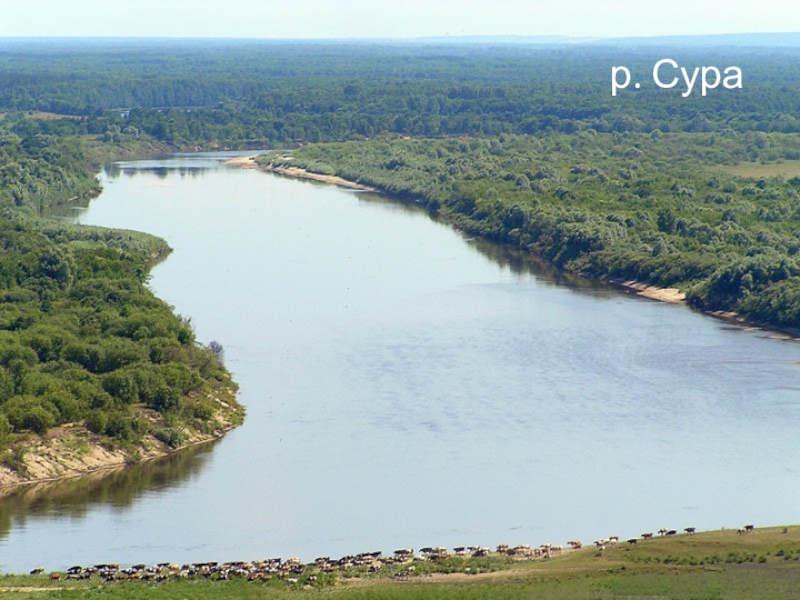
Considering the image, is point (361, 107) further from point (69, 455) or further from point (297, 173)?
point (69, 455)

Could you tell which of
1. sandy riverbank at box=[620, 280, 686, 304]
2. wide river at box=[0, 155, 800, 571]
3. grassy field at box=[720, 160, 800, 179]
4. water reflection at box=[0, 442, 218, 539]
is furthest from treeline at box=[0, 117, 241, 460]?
grassy field at box=[720, 160, 800, 179]

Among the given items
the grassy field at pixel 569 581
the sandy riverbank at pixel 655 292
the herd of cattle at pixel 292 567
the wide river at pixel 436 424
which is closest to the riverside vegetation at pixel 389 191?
the grassy field at pixel 569 581

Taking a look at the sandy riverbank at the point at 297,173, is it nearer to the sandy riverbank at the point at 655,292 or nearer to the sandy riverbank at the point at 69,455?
the sandy riverbank at the point at 655,292

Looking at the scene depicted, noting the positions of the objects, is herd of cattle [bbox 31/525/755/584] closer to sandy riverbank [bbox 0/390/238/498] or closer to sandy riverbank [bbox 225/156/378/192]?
sandy riverbank [bbox 0/390/238/498]

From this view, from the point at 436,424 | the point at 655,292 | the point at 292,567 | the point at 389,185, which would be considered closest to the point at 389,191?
the point at 389,185

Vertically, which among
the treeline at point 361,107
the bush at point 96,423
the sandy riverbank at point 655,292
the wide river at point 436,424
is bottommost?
the treeline at point 361,107

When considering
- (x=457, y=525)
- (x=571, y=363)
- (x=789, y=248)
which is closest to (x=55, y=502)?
(x=457, y=525)

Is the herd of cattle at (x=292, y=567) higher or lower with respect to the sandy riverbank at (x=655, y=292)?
higher
